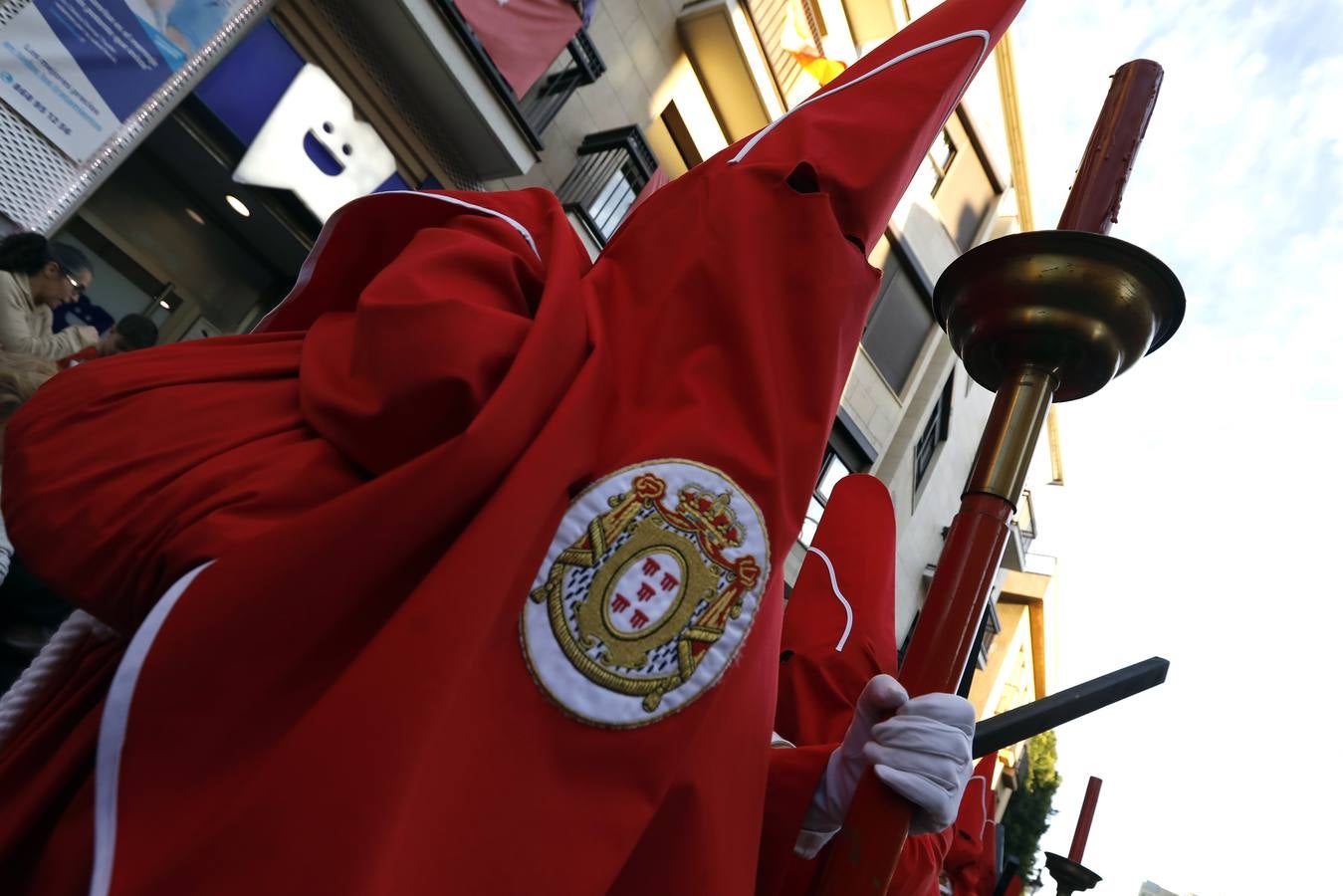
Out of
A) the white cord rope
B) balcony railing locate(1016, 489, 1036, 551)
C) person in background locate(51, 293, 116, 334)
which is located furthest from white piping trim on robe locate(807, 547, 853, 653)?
balcony railing locate(1016, 489, 1036, 551)

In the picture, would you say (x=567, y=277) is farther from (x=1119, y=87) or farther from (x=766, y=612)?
(x=1119, y=87)

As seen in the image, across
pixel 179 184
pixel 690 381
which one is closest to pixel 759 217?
pixel 690 381

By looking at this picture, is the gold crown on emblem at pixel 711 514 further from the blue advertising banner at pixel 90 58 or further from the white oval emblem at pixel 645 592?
the blue advertising banner at pixel 90 58

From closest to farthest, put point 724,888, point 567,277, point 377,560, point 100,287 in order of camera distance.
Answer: point 377,560, point 724,888, point 567,277, point 100,287

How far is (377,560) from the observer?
77cm

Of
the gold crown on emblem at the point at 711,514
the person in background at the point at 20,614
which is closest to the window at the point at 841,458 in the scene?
the person in background at the point at 20,614

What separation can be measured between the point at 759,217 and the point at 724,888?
2.84 ft

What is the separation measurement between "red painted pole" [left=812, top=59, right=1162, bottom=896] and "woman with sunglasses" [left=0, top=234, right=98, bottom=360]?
10.1 feet

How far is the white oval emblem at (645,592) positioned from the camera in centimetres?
81

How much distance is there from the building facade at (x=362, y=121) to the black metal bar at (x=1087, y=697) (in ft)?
16.0

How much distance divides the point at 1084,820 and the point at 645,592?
4133mm

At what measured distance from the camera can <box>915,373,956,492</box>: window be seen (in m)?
12.6

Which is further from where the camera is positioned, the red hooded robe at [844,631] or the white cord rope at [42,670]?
the red hooded robe at [844,631]

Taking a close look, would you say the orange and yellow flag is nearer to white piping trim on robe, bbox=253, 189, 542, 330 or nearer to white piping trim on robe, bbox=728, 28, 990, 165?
white piping trim on robe, bbox=728, 28, 990, 165
